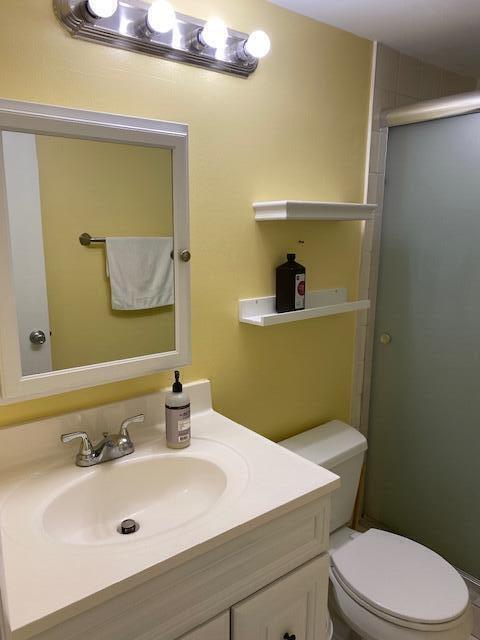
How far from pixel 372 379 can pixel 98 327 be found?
4.38 feet

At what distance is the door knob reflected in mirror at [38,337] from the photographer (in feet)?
3.70

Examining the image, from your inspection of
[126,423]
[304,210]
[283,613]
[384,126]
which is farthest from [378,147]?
[283,613]

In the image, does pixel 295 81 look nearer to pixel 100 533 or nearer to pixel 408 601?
pixel 100 533

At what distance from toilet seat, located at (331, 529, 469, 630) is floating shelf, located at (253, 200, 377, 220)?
110cm

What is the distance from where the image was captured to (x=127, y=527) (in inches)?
44.1

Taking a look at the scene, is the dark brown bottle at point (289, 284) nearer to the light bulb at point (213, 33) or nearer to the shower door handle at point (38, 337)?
the light bulb at point (213, 33)

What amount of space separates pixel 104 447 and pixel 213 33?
1137 mm

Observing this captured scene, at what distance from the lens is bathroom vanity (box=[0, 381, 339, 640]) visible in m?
0.82

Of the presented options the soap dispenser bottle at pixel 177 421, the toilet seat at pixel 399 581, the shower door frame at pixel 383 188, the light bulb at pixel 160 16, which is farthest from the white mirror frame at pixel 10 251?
the shower door frame at pixel 383 188

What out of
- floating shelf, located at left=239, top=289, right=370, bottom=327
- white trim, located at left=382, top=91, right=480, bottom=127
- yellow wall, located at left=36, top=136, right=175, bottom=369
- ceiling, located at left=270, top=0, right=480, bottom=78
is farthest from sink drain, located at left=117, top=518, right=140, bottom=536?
white trim, located at left=382, top=91, right=480, bottom=127

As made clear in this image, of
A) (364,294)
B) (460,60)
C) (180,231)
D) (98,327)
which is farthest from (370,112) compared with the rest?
(98,327)

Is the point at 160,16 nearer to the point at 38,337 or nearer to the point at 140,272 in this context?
the point at 140,272

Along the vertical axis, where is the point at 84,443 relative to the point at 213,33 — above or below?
below

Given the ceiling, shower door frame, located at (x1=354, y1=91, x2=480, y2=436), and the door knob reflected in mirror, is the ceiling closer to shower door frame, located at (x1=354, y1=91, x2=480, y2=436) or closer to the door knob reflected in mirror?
shower door frame, located at (x1=354, y1=91, x2=480, y2=436)
